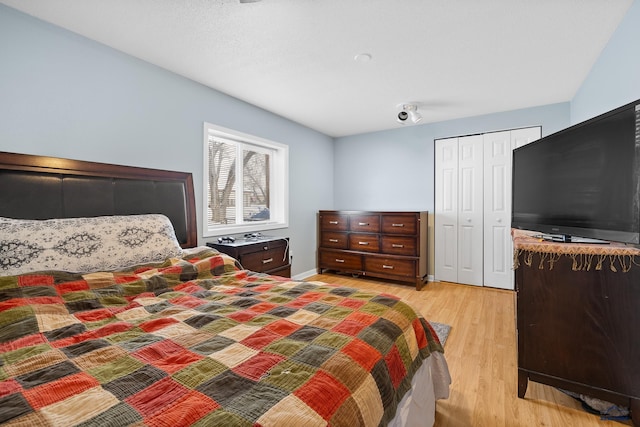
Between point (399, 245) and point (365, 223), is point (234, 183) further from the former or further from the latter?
point (399, 245)

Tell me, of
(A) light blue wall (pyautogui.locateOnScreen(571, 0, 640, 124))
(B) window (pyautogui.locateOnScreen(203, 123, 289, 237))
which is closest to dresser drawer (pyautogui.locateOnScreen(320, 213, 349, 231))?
(B) window (pyautogui.locateOnScreen(203, 123, 289, 237))

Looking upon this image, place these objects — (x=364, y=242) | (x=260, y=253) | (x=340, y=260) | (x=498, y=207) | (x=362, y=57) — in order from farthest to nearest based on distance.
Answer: (x=340, y=260), (x=364, y=242), (x=498, y=207), (x=260, y=253), (x=362, y=57)

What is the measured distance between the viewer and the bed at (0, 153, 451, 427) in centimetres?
69

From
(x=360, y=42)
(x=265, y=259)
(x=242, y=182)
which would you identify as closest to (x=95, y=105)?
(x=242, y=182)

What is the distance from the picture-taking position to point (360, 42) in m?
2.13

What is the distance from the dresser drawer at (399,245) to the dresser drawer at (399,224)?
3.8 inches

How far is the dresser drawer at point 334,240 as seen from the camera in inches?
173

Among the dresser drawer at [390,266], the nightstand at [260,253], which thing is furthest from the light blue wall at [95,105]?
the dresser drawer at [390,266]

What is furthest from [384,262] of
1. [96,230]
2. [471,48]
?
[96,230]

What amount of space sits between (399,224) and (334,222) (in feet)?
3.40

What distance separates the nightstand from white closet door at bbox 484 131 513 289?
8.99 feet

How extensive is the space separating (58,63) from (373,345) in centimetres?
269

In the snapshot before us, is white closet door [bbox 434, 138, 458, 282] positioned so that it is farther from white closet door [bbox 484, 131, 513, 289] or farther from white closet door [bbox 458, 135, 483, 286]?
white closet door [bbox 484, 131, 513, 289]

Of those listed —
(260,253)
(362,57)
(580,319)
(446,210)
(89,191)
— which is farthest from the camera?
(446,210)
